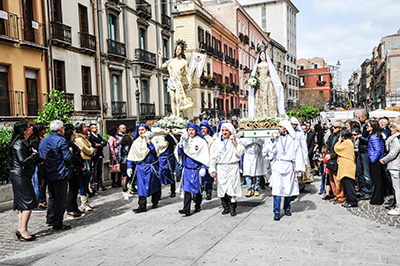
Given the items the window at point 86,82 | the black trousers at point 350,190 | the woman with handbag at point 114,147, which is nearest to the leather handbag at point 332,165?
the black trousers at point 350,190

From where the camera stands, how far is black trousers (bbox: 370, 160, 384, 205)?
7.60 metres

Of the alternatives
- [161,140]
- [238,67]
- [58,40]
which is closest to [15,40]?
[58,40]

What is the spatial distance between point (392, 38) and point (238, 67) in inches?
1055

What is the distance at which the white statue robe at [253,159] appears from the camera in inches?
352

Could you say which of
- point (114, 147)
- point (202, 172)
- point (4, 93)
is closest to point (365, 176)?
point (202, 172)

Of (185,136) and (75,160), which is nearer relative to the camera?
(75,160)

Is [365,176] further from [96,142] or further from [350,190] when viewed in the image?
[96,142]

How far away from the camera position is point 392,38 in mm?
53375

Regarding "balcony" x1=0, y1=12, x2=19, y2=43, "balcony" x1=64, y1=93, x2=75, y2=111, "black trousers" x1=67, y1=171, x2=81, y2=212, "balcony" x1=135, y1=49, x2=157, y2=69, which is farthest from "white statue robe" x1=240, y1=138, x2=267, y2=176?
"balcony" x1=135, y1=49, x2=157, y2=69

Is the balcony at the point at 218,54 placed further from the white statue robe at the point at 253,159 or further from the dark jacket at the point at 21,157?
the dark jacket at the point at 21,157

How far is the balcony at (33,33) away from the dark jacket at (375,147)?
14.1 meters

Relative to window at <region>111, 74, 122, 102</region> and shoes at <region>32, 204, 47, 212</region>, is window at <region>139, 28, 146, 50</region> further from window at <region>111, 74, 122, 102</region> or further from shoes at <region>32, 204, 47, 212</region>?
shoes at <region>32, 204, 47, 212</region>

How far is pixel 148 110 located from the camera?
24.4 metres

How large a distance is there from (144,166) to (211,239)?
2.59 m
